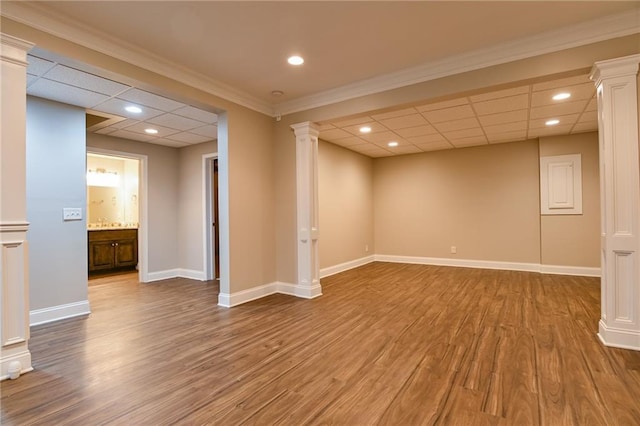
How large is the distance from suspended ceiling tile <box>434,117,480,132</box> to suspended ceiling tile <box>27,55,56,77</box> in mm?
4801

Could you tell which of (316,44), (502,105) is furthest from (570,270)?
(316,44)

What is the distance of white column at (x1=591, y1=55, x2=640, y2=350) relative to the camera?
8.48 feet

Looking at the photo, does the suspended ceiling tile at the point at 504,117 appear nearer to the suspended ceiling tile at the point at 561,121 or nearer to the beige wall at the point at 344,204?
the suspended ceiling tile at the point at 561,121

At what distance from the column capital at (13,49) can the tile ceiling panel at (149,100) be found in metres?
1.19

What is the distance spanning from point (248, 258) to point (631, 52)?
438cm

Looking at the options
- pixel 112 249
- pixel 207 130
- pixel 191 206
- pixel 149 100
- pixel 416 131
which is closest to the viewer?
pixel 149 100

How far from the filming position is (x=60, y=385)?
2.15 m

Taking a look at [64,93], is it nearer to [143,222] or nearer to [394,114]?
[143,222]

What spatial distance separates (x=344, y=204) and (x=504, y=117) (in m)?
3.19

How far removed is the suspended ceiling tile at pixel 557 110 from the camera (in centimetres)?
418

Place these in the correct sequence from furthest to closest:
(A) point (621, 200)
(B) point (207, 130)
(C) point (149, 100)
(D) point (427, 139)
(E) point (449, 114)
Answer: (D) point (427, 139)
(B) point (207, 130)
(E) point (449, 114)
(C) point (149, 100)
(A) point (621, 200)

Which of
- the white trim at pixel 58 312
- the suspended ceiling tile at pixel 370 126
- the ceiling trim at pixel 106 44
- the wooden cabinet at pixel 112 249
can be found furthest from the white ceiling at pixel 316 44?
the wooden cabinet at pixel 112 249

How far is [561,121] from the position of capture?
4.93 meters

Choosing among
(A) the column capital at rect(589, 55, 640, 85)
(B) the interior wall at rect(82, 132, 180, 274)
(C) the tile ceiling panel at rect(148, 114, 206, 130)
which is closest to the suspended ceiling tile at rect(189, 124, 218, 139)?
(C) the tile ceiling panel at rect(148, 114, 206, 130)
